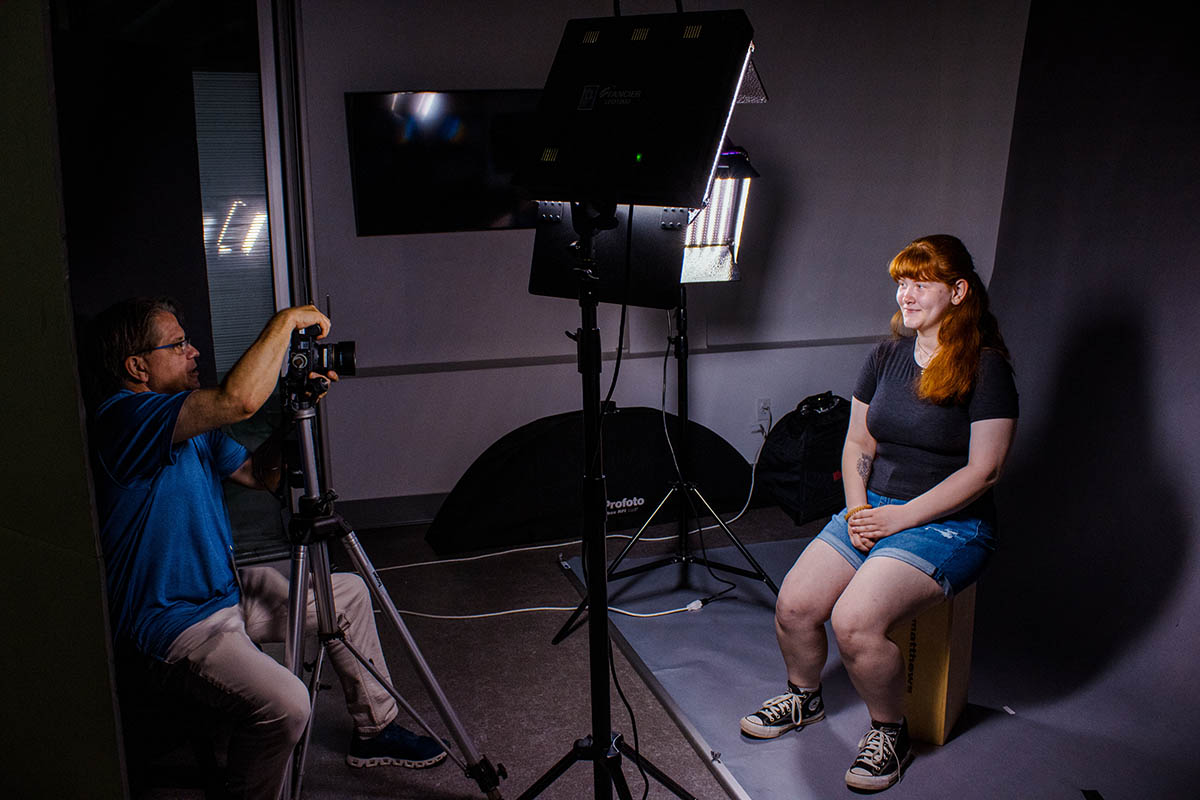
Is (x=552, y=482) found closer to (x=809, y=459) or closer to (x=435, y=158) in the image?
(x=809, y=459)

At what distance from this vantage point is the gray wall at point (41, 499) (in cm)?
125

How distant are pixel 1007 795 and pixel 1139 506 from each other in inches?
35.9

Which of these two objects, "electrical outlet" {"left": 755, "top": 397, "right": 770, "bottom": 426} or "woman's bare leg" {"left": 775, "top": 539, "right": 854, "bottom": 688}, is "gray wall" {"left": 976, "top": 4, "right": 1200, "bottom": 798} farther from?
"electrical outlet" {"left": 755, "top": 397, "right": 770, "bottom": 426}

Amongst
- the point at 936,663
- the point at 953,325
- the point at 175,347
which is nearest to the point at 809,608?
the point at 936,663

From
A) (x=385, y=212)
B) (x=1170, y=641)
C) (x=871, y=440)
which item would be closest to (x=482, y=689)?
(x=871, y=440)

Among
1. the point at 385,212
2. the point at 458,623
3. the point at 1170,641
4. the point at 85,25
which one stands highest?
the point at 85,25

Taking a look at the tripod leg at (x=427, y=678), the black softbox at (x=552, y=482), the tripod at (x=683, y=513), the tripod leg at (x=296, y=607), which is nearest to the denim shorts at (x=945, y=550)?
the tripod at (x=683, y=513)

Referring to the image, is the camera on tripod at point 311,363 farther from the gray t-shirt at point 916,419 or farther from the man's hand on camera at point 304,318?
the gray t-shirt at point 916,419

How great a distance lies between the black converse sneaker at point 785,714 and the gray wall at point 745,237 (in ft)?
6.55

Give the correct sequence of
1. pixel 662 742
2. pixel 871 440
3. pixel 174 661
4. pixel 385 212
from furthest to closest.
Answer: pixel 385 212, pixel 871 440, pixel 662 742, pixel 174 661

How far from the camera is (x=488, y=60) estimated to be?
3822 mm

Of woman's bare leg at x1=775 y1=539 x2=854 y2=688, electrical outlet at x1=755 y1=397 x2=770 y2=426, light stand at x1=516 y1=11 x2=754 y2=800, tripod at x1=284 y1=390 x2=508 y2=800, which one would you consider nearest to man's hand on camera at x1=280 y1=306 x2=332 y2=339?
tripod at x1=284 y1=390 x2=508 y2=800

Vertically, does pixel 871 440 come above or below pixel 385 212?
below

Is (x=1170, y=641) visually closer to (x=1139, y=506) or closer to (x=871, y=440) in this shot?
(x=1139, y=506)
